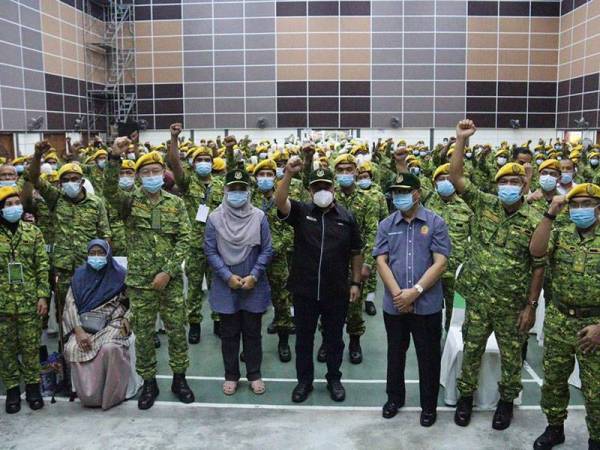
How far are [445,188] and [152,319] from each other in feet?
11.5

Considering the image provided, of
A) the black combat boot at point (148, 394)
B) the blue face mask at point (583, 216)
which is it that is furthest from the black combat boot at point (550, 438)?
the black combat boot at point (148, 394)

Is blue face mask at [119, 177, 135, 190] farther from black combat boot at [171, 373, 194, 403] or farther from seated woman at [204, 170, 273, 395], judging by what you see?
black combat boot at [171, 373, 194, 403]

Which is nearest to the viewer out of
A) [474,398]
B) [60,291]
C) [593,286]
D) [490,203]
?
[593,286]

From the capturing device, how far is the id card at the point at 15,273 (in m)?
5.04

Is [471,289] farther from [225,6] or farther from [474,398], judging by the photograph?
[225,6]

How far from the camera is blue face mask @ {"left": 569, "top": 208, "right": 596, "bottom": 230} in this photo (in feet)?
13.1

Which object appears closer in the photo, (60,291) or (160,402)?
(160,402)

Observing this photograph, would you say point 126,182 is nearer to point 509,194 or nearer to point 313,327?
point 313,327

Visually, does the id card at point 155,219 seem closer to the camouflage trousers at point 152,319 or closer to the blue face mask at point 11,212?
the camouflage trousers at point 152,319

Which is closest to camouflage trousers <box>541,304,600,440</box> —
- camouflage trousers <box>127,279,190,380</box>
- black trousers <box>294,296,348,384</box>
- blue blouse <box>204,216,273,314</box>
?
black trousers <box>294,296,348,384</box>

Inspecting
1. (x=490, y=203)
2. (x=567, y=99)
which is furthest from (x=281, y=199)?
(x=567, y=99)

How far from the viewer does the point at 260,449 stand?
4.45 metres

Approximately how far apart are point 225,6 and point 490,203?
26.0 metres

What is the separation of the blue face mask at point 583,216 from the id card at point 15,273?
14.4 feet
